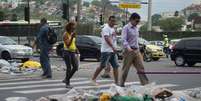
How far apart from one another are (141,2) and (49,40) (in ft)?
184

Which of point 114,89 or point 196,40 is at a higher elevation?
point 114,89

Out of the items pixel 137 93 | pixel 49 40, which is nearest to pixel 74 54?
pixel 49 40

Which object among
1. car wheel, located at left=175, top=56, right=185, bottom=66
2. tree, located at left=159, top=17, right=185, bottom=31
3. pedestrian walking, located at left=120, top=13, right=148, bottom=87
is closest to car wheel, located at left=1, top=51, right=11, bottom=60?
car wheel, located at left=175, top=56, right=185, bottom=66

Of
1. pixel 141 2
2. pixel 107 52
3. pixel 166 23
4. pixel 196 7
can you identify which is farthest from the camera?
pixel 196 7

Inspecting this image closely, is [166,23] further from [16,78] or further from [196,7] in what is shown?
[16,78]

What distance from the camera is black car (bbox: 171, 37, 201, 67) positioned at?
1115 inches

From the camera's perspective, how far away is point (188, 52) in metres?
28.8

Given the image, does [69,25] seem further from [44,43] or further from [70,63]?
[44,43]

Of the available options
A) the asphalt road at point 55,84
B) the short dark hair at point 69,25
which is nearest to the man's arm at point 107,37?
the short dark hair at point 69,25

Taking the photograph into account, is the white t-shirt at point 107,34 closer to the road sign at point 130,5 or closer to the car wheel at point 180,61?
the car wheel at point 180,61

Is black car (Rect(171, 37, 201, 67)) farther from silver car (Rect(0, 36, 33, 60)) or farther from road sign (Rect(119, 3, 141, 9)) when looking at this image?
road sign (Rect(119, 3, 141, 9))

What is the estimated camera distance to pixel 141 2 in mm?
74062

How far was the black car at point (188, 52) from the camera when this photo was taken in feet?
92.9

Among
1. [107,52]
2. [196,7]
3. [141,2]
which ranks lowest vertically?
[196,7]
